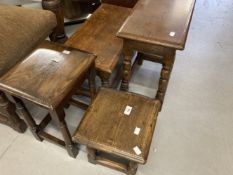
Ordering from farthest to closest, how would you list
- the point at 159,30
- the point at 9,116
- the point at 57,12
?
the point at 57,12
the point at 9,116
the point at 159,30

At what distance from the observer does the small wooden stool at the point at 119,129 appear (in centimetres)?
98

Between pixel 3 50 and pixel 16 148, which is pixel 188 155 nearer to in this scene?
pixel 16 148

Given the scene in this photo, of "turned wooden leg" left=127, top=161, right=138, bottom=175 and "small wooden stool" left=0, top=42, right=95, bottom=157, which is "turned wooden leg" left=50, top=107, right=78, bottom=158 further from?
"turned wooden leg" left=127, top=161, right=138, bottom=175

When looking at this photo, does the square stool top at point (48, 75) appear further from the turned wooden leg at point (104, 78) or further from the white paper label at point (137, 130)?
the white paper label at point (137, 130)

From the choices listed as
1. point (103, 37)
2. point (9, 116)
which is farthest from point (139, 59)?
point (9, 116)

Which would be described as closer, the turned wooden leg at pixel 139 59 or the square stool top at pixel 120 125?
the square stool top at pixel 120 125

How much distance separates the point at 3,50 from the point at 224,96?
156 centimetres

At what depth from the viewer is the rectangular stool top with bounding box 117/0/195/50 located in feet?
3.36

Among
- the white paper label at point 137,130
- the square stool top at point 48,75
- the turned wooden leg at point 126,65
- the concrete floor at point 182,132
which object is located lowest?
the concrete floor at point 182,132

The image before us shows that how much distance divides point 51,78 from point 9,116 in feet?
1.69

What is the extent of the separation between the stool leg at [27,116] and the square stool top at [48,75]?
140mm

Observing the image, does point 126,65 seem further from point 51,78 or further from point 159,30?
point 51,78

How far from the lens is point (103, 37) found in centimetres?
138

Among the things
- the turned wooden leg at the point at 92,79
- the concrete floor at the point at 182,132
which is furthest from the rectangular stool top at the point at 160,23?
the concrete floor at the point at 182,132
